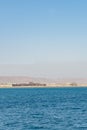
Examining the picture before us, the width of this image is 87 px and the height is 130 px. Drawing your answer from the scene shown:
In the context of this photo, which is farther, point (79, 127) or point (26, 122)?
point (26, 122)

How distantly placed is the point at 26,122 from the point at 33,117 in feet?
20.7

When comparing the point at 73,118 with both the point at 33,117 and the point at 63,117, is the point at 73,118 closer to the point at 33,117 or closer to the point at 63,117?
the point at 63,117

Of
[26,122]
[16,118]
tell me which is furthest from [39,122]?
[16,118]

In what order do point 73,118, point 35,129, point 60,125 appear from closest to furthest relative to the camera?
point 35,129
point 60,125
point 73,118

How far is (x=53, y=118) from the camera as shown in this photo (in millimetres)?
61812

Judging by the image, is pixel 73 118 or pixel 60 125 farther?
pixel 73 118

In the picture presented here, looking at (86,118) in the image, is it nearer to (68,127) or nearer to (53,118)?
(53,118)

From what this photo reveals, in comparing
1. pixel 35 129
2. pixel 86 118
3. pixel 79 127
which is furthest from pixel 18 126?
pixel 86 118

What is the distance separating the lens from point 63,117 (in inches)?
2480

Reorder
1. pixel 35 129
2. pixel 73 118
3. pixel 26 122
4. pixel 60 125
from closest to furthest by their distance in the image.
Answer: pixel 35 129 < pixel 60 125 < pixel 26 122 < pixel 73 118

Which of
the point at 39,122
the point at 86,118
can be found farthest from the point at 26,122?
the point at 86,118

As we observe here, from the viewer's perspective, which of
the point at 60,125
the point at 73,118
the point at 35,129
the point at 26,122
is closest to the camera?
the point at 35,129

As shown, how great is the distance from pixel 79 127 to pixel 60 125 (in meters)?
2.96

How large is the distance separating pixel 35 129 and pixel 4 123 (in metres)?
7.51
